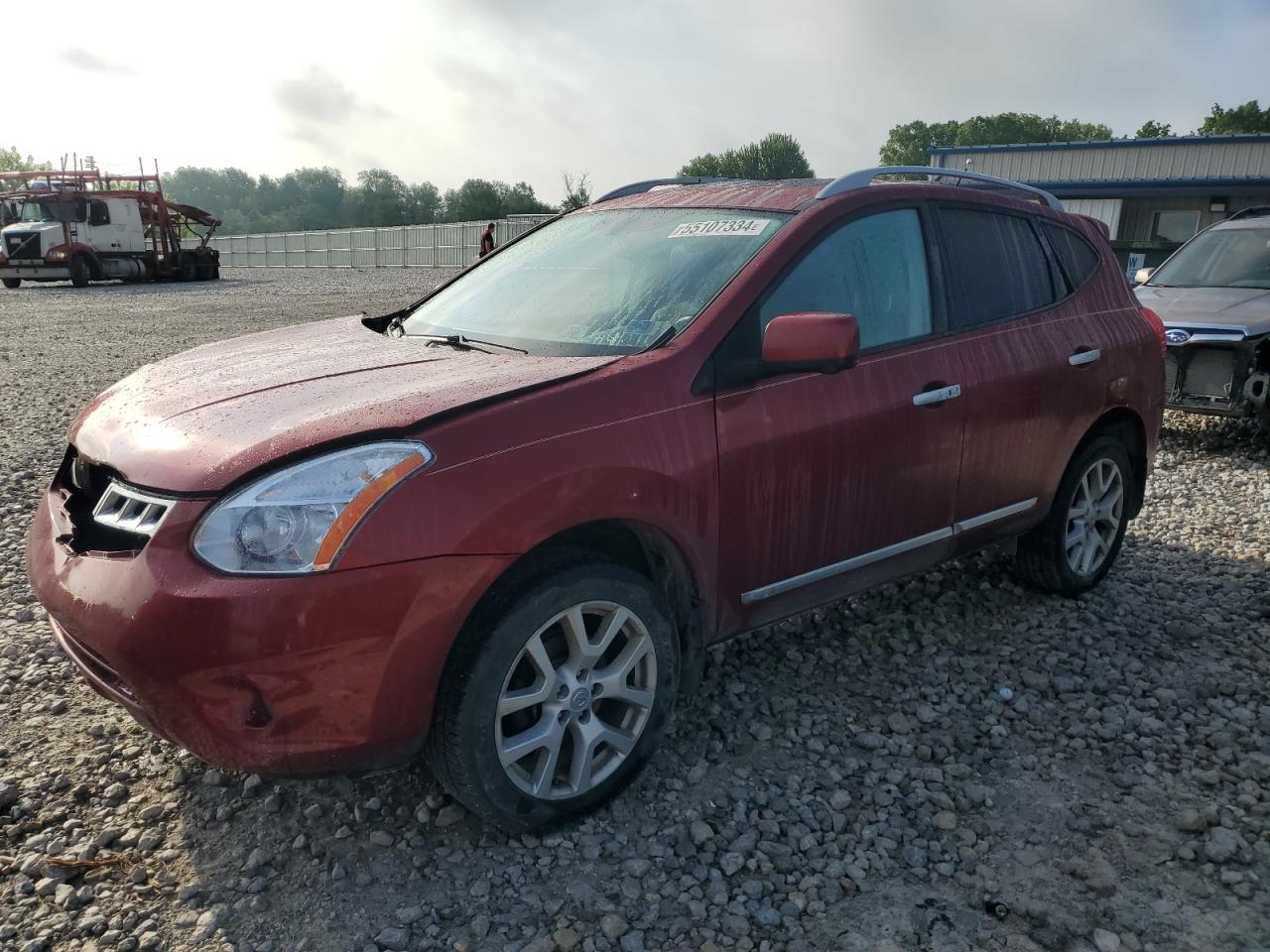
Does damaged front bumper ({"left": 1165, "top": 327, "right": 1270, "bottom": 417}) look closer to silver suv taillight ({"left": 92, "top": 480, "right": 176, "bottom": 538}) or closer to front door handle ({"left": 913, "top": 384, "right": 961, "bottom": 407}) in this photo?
front door handle ({"left": 913, "top": 384, "right": 961, "bottom": 407})

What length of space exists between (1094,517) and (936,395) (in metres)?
1.54

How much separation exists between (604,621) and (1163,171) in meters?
35.1

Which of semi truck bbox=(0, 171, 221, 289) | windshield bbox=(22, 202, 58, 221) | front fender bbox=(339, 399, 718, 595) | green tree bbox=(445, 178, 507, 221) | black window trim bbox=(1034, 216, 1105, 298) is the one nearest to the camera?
front fender bbox=(339, 399, 718, 595)

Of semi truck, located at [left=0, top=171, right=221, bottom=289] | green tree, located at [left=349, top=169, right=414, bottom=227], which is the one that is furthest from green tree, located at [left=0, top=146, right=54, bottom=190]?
semi truck, located at [left=0, top=171, right=221, bottom=289]

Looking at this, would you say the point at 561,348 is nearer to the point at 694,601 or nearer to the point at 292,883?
the point at 694,601

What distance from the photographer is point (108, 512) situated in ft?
8.22

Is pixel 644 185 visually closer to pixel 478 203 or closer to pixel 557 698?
pixel 557 698

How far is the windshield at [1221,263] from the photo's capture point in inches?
331

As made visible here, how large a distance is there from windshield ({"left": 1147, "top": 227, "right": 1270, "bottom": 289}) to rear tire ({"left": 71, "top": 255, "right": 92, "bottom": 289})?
2655 cm

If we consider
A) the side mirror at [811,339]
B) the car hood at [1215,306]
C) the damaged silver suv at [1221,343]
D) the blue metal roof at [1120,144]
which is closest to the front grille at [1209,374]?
the damaged silver suv at [1221,343]

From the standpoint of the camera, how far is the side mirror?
2.82 m

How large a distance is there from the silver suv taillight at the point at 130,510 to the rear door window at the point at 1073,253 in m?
3.65

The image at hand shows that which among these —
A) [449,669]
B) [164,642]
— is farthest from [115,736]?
[449,669]

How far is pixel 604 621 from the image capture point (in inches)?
107
